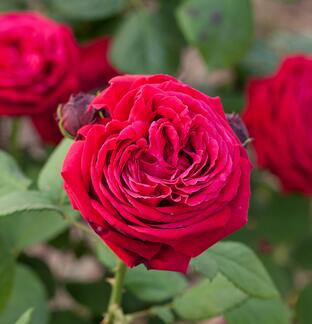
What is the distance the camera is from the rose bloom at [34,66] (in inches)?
39.9

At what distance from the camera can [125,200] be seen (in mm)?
602

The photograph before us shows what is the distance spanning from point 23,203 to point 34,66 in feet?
1.12

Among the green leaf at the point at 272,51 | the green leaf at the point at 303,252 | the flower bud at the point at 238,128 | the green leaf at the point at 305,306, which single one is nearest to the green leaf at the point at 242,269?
the flower bud at the point at 238,128

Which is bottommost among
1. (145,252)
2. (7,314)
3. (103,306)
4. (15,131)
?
(103,306)

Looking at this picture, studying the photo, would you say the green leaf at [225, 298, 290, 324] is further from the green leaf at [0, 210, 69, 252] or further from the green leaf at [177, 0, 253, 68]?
the green leaf at [177, 0, 253, 68]

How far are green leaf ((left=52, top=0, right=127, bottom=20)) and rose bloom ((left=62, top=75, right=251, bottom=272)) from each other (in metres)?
0.67

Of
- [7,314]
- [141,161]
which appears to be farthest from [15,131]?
[141,161]

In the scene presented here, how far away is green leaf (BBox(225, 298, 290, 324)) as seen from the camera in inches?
36.7

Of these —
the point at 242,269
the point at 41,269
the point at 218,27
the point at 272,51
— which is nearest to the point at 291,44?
the point at 272,51

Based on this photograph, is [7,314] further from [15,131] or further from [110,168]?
[110,168]

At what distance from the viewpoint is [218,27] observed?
1196 millimetres

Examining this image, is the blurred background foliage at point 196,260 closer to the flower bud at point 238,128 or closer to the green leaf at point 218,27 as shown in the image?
the green leaf at point 218,27

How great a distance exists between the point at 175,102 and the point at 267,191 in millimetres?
850

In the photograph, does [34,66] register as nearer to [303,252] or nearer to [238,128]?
[238,128]
